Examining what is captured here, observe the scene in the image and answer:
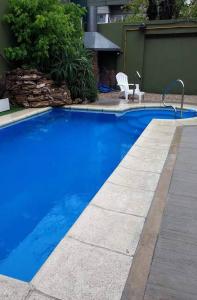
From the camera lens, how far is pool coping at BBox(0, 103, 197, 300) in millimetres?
1956

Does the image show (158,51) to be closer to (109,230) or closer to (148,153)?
(148,153)

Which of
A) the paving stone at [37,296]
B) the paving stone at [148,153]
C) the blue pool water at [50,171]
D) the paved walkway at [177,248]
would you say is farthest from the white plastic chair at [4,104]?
the paving stone at [37,296]

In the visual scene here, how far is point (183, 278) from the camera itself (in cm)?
204

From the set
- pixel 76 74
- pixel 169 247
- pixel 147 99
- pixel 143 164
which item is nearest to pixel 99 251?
pixel 169 247

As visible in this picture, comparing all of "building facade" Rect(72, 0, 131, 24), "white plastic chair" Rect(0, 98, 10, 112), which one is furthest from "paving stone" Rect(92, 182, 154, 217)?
"building facade" Rect(72, 0, 131, 24)

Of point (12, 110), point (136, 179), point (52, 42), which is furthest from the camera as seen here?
point (52, 42)

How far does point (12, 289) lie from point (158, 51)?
449 inches

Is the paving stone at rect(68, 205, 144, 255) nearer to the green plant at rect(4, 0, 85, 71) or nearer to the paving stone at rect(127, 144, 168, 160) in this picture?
the paving stone at rect(127, 144, 168, 160)

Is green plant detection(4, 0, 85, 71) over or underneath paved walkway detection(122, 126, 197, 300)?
over

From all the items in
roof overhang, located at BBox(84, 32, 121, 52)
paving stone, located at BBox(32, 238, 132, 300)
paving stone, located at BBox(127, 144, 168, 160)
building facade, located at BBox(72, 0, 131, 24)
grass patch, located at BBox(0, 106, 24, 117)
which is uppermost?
building facade, located at BBox(72, 0, 131, 24)

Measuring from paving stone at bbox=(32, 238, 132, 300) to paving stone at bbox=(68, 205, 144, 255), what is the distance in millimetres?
102

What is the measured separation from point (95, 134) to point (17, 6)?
462 centimetres

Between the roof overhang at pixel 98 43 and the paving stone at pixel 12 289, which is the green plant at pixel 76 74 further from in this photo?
the paving stone at pixel 12 289

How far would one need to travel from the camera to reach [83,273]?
2109 millimetres
